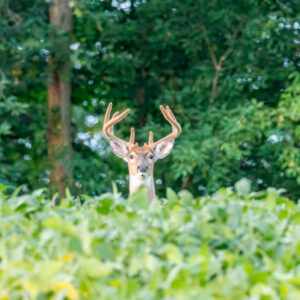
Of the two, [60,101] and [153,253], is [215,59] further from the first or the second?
[153,253]

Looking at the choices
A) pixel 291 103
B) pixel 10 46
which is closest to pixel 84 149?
pixel 10 46

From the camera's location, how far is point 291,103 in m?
13.8

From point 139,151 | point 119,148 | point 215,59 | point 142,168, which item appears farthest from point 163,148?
point 215,59

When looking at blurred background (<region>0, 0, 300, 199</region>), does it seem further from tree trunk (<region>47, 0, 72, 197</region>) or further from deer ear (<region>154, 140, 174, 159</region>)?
deer ear (<region>154, 140, 174, 159</region>)

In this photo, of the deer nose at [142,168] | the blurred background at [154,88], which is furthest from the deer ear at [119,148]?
the blurred background at [154,88]

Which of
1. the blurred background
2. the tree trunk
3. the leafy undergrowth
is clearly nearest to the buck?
the leafy undergrowth

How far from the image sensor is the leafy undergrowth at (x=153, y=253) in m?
2.55

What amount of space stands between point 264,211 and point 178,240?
62cm

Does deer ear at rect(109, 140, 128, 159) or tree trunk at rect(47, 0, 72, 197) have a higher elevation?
deer ear at rect(109, 140, 128, 159)

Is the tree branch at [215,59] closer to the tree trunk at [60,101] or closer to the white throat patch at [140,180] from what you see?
the tree trunk at [60,101]

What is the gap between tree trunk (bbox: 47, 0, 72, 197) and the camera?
14.6m

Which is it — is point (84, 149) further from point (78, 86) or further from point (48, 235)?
point (48, 235)

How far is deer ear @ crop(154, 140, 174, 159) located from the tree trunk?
18.4ft

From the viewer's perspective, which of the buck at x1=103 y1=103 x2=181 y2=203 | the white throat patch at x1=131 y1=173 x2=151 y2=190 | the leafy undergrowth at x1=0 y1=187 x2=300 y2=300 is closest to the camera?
the leafy undergrowth at x1=0 y1=187 x2=300 y2=300
